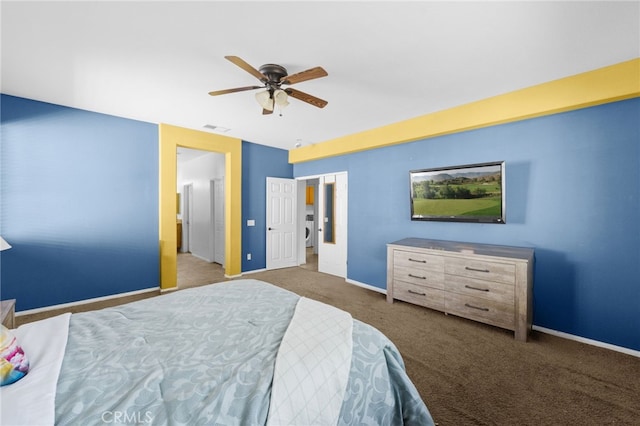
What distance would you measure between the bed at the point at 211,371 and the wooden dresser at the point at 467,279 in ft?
6.27

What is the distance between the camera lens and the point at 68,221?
3.43 metres

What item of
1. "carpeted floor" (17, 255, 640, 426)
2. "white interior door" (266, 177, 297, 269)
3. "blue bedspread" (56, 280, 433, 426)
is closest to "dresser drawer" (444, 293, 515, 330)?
"carpeted floor" (17, 255, 640, 426)

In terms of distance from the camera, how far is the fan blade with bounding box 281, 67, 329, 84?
2.09 m

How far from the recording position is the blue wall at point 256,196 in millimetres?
5223

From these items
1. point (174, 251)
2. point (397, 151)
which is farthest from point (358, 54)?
point (174, 251)

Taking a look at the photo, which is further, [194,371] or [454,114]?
[454,114]

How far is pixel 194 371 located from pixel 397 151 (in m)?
3.88

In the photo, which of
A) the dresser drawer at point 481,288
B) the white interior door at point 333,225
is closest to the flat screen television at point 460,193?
the dresser drawer at point 481,288

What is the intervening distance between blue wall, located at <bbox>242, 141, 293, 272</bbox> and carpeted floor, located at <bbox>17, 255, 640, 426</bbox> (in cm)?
273

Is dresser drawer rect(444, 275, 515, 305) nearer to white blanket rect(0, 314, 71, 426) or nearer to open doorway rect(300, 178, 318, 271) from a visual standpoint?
white blanket rect(0, 314, 71, 426)

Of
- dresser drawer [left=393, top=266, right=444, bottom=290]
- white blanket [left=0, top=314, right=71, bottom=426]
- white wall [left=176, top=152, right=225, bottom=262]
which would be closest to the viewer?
white blanket [left=0, top=314, right=71, bottom=426]

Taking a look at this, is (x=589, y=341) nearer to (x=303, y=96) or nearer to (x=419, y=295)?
(x=419, y=295)

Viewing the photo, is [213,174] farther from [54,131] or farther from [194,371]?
[194,371]

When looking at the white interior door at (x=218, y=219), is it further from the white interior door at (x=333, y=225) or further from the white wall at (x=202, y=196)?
the white interior door at (x=333, y=225)
